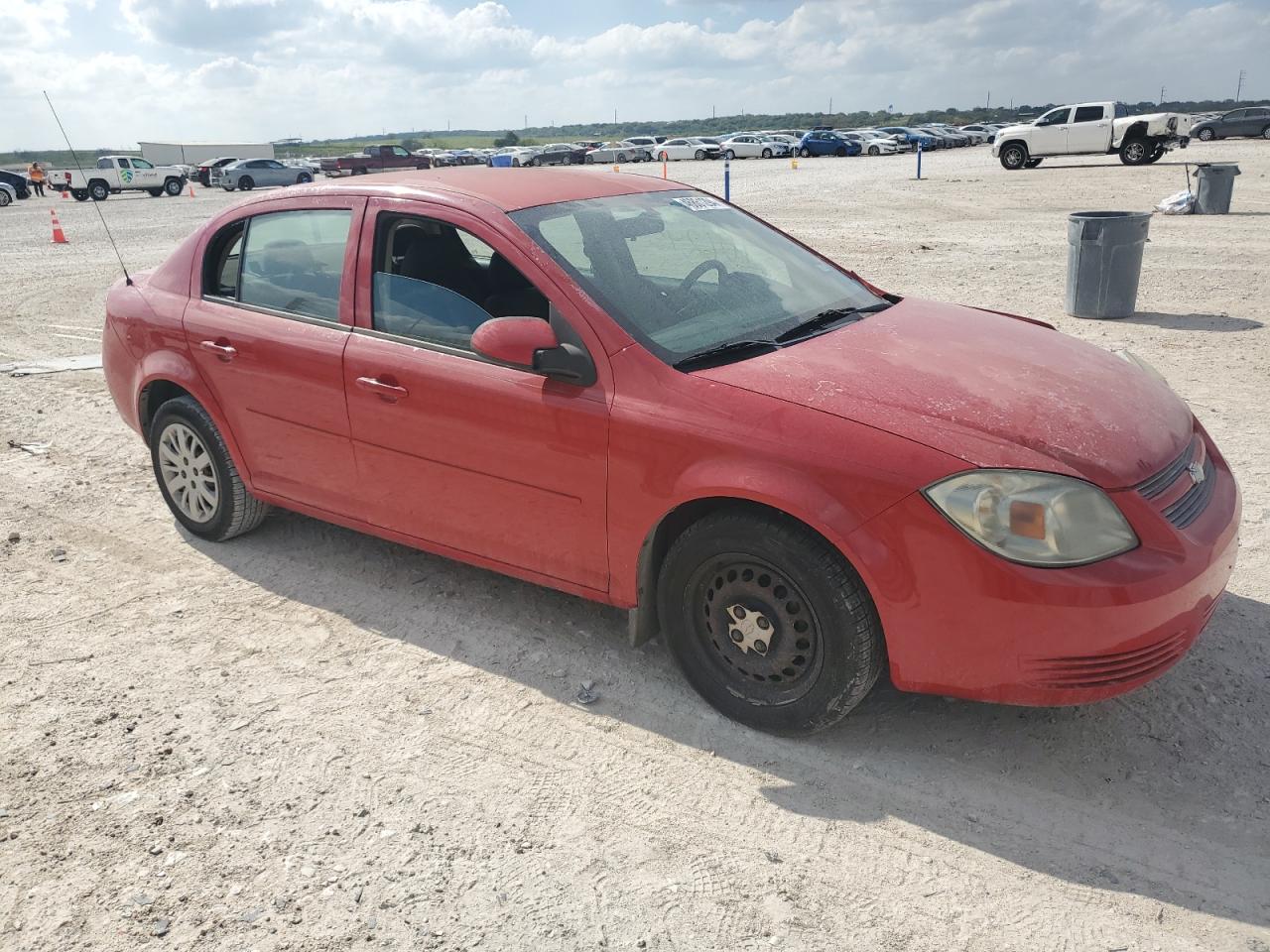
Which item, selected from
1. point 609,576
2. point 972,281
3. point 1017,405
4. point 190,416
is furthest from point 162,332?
point 972,281

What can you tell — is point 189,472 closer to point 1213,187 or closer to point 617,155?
point 1213,187

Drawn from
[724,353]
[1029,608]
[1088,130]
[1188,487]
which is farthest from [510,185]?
[1088,130]

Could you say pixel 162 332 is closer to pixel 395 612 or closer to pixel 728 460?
pixel 395 612

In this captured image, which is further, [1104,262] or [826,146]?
[826,146]

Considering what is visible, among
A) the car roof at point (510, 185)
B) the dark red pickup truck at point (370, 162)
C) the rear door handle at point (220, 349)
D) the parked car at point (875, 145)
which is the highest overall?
the car roof at point (510, 185)

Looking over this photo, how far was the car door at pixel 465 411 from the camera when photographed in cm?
361

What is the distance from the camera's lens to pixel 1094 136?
1228 inches

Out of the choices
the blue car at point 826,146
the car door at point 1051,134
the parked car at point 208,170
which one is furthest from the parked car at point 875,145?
the parked car at point 208,170

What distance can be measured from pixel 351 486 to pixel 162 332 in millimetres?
1388

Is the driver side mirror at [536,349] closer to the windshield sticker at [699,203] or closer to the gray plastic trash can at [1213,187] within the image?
the windshield sticker at [699,203]

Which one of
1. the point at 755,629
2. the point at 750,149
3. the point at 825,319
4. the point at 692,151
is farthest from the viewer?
the point at 692,151

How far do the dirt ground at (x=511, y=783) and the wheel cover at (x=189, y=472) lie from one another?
0.22 m

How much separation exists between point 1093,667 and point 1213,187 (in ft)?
55.1

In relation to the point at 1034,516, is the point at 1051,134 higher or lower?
lower
